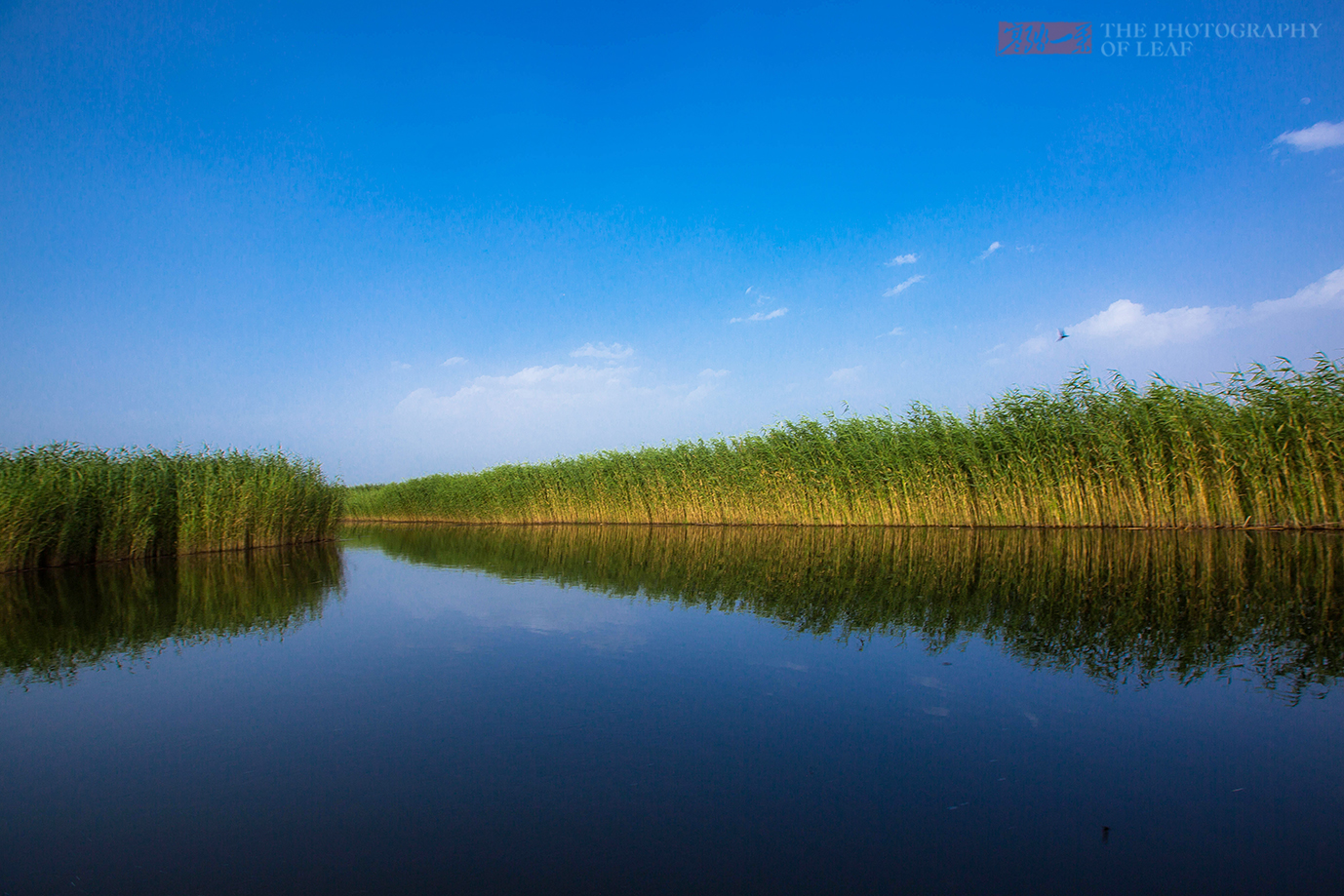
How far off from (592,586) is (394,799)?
18.6 feet

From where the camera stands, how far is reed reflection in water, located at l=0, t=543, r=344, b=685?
5547mm

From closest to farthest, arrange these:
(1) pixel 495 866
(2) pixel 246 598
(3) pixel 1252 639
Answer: (1) pixel 495 866
(3) pixel 1252 639
(2) pixel 246 598

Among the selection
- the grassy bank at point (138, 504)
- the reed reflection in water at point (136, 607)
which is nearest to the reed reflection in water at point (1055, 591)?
the reed reflection in water at point (136, 607)

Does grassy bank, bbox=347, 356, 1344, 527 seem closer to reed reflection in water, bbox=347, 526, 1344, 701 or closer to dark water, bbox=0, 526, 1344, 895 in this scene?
reed reflection in water, bbox=347, 526, 1344, 701

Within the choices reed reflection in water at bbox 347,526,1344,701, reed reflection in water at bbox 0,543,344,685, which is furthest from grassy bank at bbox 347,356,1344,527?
reed reflection in water at bbox 0,543,344,685

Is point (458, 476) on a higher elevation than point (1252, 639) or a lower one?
higher

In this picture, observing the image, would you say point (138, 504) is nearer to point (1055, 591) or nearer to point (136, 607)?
point (136, 607)

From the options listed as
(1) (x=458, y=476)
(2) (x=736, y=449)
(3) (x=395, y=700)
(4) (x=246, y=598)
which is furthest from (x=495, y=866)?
(1) (x=458, y=476)

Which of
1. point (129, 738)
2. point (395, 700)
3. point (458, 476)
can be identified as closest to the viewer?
point (129, 738)

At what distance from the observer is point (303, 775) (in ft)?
10.0

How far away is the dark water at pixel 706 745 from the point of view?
7.30 feet

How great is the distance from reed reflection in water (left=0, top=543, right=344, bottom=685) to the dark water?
8cm

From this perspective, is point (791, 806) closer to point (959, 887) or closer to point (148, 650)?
point (959, 887)

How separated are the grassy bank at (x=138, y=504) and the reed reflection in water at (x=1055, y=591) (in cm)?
691
